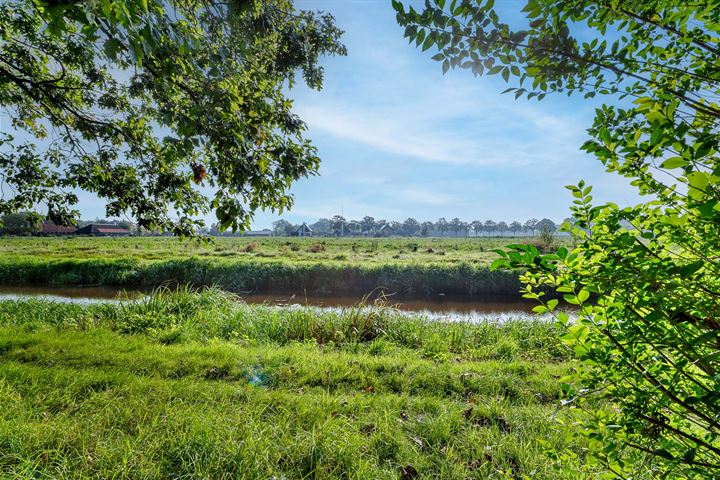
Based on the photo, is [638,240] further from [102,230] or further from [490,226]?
[490,226]

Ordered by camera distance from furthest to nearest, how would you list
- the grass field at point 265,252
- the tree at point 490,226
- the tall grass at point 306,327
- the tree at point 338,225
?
the tree at point 490,226, the tree at point 338,225, the grass field at point 265,252, the tall grass at point 306,327

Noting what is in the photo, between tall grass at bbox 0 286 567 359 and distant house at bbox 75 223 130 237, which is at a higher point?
distant house at bbox 75 223 130 237

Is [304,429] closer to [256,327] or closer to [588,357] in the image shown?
[588,357]

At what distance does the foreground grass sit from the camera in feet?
7.94

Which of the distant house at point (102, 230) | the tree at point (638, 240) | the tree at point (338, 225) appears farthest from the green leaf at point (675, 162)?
the tree at point (338, 225)

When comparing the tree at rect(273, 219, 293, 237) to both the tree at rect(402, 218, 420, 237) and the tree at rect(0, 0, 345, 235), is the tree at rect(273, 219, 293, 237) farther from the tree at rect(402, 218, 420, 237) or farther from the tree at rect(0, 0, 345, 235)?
the tree at rect(0, 0, 345, 235)

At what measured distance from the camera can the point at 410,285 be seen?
1791 centimetres

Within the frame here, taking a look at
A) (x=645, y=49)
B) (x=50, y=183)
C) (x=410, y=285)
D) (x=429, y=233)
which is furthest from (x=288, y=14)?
(x=429, y=233)

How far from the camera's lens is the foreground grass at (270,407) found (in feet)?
7.94

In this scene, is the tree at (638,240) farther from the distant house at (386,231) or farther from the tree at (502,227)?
the tree at (502,227)

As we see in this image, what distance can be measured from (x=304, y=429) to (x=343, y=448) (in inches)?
19.9

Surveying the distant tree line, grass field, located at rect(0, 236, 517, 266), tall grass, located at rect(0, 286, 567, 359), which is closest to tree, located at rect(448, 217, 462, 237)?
the distant tree line

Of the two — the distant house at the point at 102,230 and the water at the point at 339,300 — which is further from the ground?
the distant house at the point at 102,230

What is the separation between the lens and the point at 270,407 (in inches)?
129
